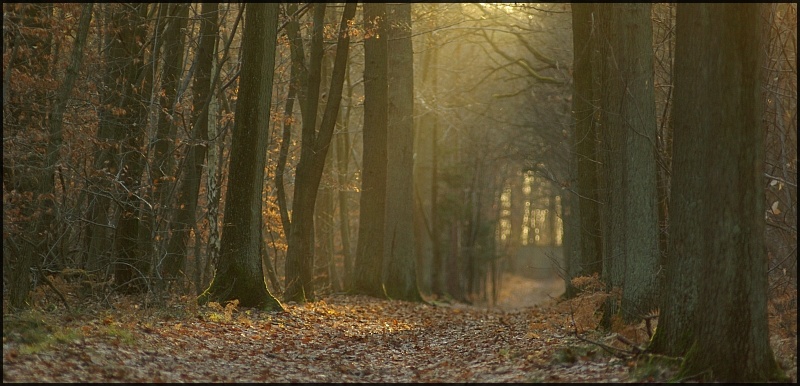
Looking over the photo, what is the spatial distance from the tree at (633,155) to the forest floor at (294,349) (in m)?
0.58

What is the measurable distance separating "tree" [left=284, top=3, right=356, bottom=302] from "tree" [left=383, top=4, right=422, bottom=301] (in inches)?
158

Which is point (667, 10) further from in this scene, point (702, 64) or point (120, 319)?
point (120, 319)

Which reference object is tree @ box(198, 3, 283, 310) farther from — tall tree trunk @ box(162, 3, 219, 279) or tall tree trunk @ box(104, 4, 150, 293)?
tall tree trunk @ box(162, 3, 219, 279)

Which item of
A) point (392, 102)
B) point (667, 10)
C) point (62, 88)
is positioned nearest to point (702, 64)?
point (667, 10)

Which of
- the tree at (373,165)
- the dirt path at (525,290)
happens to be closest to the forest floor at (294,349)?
Result: the tree at (373,165)

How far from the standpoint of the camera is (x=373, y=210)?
73.4ft

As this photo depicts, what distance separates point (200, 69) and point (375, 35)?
13.4ft

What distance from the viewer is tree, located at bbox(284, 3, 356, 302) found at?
18812 mm

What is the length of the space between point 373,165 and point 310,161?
3.52 m

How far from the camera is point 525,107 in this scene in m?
33.1

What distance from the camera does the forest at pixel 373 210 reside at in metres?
8.49

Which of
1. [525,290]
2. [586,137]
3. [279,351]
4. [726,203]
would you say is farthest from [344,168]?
[525,290]

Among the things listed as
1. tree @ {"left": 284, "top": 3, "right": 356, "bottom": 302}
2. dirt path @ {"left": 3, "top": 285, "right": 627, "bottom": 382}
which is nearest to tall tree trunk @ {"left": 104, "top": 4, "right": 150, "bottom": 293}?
dirt path @ {"left": 3, "top": 285, "right": 627, "bottom": 382}

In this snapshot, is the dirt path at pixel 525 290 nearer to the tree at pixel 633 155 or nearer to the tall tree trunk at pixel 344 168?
the tall tree trunk at pixel 344 168
